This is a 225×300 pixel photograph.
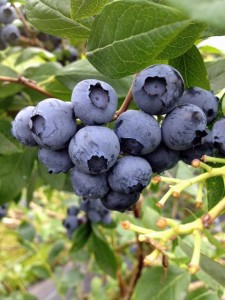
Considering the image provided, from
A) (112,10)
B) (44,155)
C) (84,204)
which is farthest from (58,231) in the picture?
(112,10)

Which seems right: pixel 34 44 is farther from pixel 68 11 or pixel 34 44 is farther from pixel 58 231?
pixel 58 231

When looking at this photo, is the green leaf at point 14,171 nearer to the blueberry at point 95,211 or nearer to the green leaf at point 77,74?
the green leaf at point 77,74

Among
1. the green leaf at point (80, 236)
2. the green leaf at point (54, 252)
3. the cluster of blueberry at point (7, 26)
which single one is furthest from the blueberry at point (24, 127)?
the green leaf at point (54, 252)

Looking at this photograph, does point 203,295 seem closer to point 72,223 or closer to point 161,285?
point 161,285

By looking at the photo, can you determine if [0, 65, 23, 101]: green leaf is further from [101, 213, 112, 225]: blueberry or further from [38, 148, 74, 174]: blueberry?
[101, 213, 112, 225]: blueberry

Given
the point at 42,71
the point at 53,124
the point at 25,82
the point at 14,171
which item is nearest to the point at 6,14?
the point at 42,71
